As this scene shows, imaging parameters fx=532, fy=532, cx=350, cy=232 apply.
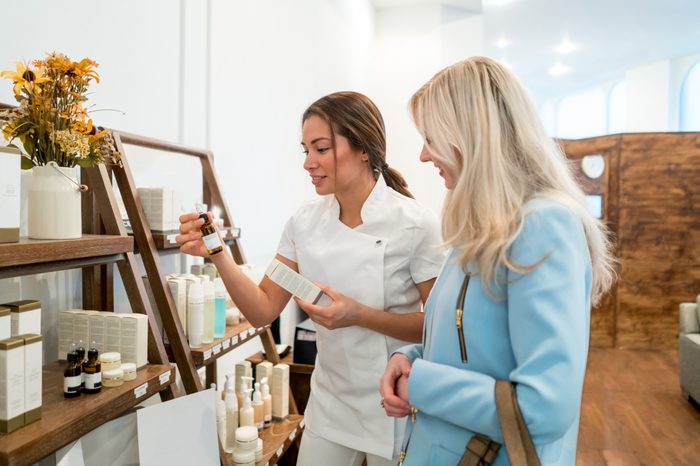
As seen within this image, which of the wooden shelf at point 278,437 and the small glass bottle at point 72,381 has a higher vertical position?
the small glass bottle at point 72,381

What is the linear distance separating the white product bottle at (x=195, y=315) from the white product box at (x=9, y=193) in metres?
0.64

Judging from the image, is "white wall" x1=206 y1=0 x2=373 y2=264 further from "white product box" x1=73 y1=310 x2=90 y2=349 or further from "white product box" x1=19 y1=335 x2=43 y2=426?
"white product box" x1=19 y1=335 x2=43 y2=426

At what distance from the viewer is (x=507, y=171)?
93 cm

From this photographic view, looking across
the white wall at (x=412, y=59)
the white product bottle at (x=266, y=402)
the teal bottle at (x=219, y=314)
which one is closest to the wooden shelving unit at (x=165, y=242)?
the teal bottle at (x=219, y=314)

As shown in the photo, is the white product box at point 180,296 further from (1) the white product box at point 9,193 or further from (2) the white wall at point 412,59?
(2) the white wall at point 412,59

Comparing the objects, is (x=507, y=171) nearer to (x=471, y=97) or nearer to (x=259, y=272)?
(x=471, y=97)

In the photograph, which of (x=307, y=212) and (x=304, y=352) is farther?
(x=304, y=352)

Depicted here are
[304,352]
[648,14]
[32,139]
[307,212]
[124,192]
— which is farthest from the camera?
[648,14]

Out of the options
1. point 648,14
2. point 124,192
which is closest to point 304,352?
point 124,192

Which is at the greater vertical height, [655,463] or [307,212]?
[307,212]

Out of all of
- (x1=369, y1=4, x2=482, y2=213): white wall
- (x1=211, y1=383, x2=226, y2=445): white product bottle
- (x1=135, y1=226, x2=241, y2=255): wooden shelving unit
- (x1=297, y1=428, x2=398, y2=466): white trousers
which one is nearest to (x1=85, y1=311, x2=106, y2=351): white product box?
(x1=135, y1=226, x2=241, y2=255): wooden shelving unit

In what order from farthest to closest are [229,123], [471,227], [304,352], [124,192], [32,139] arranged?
[304,352] → [229,123] → [124,192] → [32,139] → [471,227]

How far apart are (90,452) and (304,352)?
160cm

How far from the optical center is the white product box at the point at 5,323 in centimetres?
97
